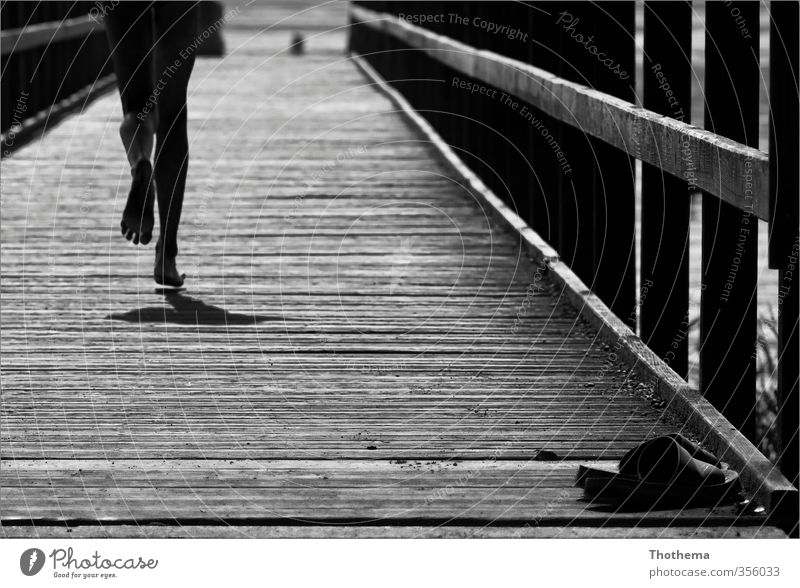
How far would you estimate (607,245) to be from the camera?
603 cm

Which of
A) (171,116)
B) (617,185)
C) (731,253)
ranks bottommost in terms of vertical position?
(617,185)

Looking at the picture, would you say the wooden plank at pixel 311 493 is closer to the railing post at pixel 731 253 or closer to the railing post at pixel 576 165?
the railing post at pixel 731 253

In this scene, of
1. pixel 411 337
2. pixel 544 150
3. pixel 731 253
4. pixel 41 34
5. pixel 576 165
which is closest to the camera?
pixel 731 253

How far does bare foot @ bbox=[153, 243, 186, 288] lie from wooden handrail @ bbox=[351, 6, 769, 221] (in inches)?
64.5

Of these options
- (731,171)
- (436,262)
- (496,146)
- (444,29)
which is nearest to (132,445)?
(731,171)

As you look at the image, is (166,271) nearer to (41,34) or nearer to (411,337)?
(411,337)

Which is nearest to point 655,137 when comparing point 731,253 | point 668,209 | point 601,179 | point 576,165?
point 668,209

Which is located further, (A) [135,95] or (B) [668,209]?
(A) [135,95]

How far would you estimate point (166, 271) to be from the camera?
6.38 m

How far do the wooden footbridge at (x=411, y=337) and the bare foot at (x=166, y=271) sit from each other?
0.20 feet

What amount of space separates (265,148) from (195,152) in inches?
22.9

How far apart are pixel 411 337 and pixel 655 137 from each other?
128 cm

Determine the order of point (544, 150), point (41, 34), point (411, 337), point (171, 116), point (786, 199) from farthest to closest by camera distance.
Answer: point (41, 34)
point (544, 150)
point (171, 116)
point (411, 337)
point (786, 199)

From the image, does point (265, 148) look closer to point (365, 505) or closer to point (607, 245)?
point (607, 245)
